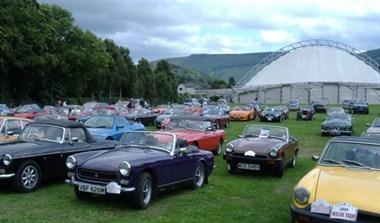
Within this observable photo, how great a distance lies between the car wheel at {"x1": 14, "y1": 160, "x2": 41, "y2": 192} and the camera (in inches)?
418

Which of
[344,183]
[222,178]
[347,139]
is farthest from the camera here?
[222,178]

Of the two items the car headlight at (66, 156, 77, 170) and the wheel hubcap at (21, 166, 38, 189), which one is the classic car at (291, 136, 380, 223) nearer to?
the car headlight at (66, 156, 77, 170)

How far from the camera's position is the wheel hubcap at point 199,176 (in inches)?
467

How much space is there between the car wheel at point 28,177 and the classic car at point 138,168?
1.23 m

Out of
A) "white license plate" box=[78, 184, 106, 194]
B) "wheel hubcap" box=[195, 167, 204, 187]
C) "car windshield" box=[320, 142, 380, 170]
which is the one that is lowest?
"wheel hubcap" box=[195, 167, 204, 187]

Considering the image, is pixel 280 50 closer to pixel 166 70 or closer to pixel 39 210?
pixel 166 70

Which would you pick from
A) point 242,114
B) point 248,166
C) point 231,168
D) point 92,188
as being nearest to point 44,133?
point 92,188

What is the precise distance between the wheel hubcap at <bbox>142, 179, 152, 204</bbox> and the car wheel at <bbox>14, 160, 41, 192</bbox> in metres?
2.80

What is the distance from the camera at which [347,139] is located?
912 cm

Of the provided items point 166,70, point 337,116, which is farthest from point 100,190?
point 166,70

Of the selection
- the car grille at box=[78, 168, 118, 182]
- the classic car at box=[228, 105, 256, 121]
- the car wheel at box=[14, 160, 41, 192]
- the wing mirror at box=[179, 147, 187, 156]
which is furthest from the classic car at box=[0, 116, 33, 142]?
the classic car at box=[228, 105, 256, 121]

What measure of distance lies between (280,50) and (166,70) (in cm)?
3576

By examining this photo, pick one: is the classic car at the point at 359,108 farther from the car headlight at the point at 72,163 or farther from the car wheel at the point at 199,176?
the car headlight at the point at 72,163

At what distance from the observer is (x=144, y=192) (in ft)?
31.5
